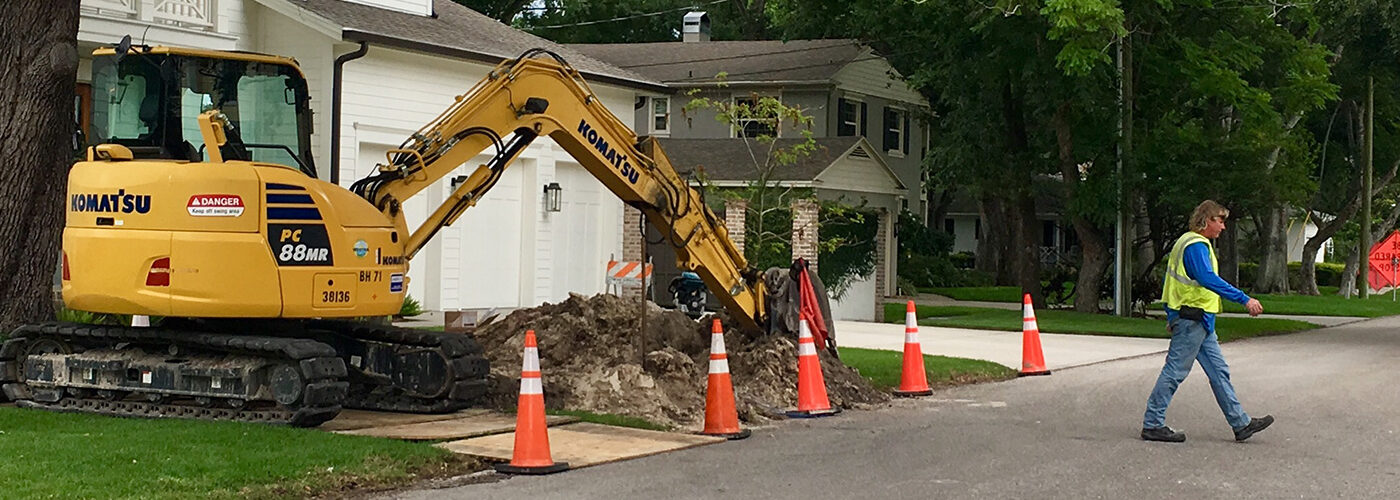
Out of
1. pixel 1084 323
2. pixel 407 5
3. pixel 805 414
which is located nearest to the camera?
pixel 805 414

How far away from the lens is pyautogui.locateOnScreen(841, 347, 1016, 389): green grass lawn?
18.9 m

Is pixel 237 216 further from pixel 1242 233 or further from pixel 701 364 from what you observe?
pixel 1242 233

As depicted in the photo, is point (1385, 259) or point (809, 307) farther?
point (1385, 259)

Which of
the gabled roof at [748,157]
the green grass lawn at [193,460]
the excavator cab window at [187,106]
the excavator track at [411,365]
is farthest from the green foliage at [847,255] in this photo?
the green grass lawn at [193,460]

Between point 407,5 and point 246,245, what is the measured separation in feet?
56.4

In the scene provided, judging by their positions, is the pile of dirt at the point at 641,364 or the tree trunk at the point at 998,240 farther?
the tree trunk at the point at 998,240

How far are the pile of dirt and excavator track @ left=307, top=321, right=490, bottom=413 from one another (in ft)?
2.89

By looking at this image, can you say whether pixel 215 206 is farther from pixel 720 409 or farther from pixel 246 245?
pixel 720 409

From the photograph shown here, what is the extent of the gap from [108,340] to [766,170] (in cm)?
2107

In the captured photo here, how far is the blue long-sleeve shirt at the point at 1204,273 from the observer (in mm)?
13398

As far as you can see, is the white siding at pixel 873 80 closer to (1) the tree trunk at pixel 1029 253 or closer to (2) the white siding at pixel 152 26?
(1) the tree trunk at pixel 1029 253

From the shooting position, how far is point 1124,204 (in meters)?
33.0

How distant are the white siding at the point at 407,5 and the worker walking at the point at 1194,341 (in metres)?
17.7

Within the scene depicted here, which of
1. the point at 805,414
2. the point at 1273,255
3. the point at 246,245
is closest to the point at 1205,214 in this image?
the point at 805,414
